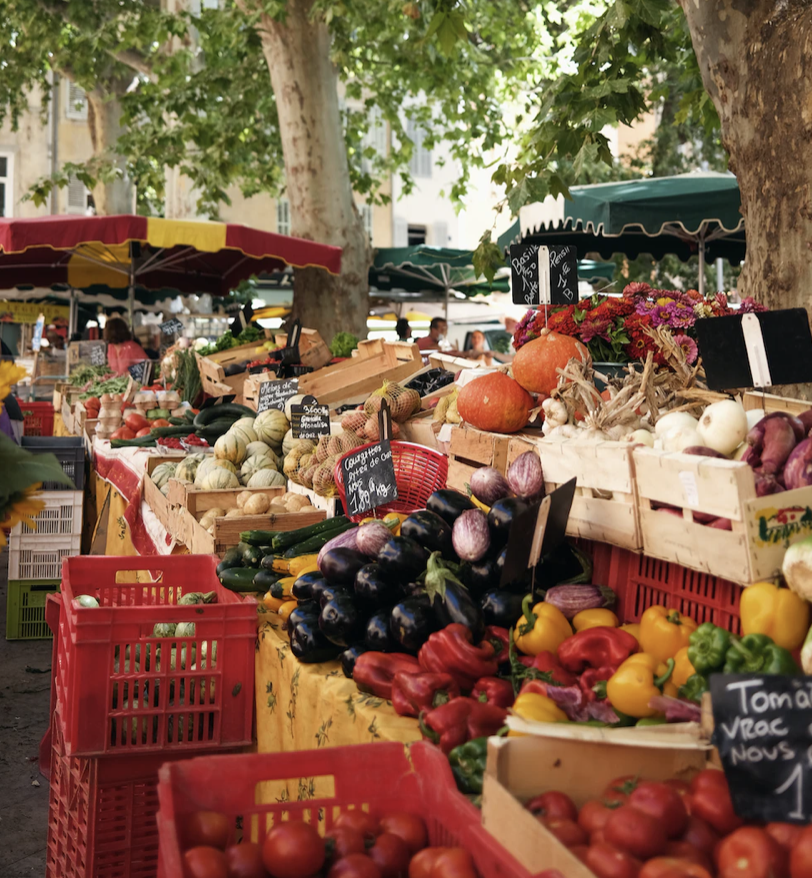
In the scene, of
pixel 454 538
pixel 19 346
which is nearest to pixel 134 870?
pixel 454 538

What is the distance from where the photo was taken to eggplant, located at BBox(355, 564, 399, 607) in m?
2.77

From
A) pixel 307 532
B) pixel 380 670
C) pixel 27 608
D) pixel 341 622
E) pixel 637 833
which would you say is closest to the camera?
pixel 637 833

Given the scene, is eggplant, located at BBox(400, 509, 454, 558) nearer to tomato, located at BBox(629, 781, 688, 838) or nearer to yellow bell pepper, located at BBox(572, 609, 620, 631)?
yellow bell pepper, located at BBox(572, 609, 620, 631)

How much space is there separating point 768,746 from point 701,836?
176 mm

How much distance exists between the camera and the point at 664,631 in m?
2.24

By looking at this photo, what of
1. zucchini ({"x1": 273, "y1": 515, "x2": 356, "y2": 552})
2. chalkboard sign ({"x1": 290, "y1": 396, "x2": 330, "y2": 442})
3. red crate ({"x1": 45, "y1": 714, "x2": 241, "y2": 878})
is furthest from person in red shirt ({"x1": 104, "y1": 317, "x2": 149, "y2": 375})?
red crate ({"x1": 45, "y1": 714, "x2": 241, "y2": 878})

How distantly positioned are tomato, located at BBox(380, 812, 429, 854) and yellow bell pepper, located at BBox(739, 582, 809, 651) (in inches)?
31.0

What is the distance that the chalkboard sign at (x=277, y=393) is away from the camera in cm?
612

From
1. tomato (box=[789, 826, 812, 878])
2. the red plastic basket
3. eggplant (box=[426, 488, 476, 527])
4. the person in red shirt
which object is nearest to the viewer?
tomato (box=[789, 826, 812, 878])

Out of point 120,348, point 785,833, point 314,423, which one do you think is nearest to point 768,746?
point 785,833

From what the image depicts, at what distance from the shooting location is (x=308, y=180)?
11438 mm

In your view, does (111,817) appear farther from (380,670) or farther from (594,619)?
(594,619)

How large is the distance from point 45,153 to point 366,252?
18882 millimetres

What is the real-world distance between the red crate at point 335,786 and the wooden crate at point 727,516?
0.82 m
